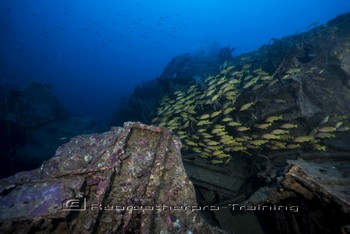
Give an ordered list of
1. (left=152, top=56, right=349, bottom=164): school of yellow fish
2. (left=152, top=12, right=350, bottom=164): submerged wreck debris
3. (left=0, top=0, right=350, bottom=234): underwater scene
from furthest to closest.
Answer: (left=152, top=12, right=350, bottom=164): submerged wreck debris < (left=152, top=56, right=349, bottom=164): school of yellow fish < (left=0, top=0, right=350, bottom=234): underwater scene

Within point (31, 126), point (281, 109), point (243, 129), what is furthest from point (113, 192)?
point (31, 126)

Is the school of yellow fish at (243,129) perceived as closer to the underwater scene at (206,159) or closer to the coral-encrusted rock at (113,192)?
the underwater scene at (206,159)

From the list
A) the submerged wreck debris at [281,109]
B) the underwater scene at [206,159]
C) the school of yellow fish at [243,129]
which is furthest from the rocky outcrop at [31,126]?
the school of yellow fish at [243,129]

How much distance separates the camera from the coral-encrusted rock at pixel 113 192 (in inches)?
141

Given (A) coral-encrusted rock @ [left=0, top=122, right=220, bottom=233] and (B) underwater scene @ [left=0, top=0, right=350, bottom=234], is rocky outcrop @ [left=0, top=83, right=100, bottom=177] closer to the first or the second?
(B) underwater scene @ [left=0, top=0, right=350, bottom=234]

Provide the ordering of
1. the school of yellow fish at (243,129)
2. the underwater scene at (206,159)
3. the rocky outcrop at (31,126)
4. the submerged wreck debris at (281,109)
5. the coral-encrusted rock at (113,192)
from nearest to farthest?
1. the coral-encrusted rock at (113,192)
2. the underwater scene at (206,159)
3. the school of yellow fish at (243,129)
4. the submerged wreck debris at (281,109)
5. the rocky outcrop at (31,126)

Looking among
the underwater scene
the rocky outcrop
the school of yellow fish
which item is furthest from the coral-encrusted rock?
the rocky outcrop

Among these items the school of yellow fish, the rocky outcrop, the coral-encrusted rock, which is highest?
the school of yellow fish

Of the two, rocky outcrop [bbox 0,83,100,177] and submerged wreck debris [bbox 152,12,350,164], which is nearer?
submerged wreck debris [bbox 152,12,350,164]

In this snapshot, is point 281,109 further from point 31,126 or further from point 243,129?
point 31,126

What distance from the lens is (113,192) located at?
4293 mm

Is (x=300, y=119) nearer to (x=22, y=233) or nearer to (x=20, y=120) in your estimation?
(x=22, y=233)

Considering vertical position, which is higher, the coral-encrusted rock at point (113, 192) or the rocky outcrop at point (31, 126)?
the coral-encrusted rock at point (113, 192)

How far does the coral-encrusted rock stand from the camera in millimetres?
3573
